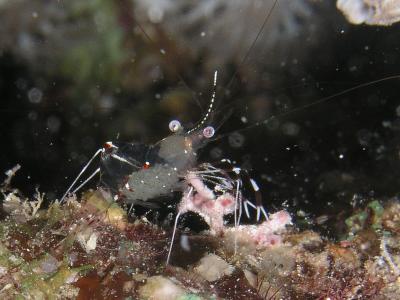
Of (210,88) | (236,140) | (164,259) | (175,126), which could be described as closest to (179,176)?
(175,126)

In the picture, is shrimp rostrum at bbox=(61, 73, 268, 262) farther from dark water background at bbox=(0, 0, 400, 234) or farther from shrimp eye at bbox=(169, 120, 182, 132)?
dark water background at bbox=(0, 0, 400, 234)

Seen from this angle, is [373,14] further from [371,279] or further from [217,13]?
[371,279]

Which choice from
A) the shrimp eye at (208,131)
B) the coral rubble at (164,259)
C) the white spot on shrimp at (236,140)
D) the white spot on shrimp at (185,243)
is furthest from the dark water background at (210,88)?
the white spot on shrimp at (185,243)

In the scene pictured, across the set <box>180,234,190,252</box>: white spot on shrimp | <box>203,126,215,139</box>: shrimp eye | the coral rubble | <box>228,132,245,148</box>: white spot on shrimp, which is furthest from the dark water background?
<box>180,234,190,252</box>: white spot on shrimp

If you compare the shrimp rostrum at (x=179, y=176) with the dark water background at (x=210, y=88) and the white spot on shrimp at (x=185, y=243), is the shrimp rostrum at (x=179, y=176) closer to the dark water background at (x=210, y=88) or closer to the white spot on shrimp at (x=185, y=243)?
the white spot on shrimp at (x=185, y=243)

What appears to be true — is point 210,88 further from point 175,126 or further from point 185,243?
point 185,243
